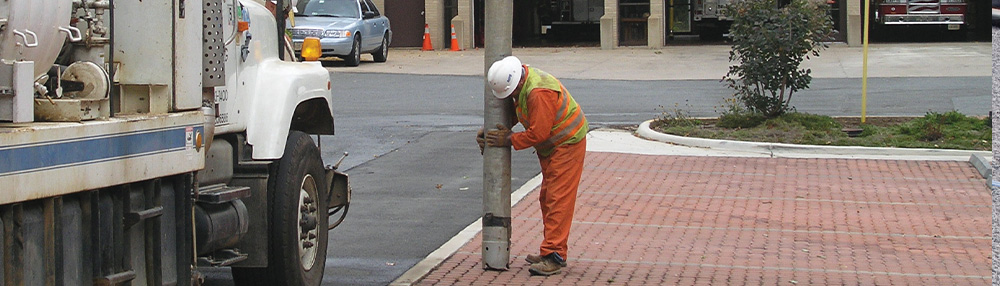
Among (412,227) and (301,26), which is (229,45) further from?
(301,26)

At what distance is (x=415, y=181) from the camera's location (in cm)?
1173

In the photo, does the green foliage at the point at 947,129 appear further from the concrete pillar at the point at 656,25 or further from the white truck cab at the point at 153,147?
the concrete pillar at the point at 656,25

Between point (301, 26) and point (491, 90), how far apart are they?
17570 mm

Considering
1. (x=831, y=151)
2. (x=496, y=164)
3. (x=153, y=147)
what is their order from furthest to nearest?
(x=831, y=151), (x=496, y=164), (x=153, y=147)

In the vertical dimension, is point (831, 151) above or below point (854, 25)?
below

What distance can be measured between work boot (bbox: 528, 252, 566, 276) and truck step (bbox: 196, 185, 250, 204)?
91.3 inches

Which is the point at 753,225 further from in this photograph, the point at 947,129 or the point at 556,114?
the point at 947,129

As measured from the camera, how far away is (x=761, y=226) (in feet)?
31.5

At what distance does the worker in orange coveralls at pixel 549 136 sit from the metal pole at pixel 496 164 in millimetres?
100

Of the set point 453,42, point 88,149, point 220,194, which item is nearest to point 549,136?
point 220,194

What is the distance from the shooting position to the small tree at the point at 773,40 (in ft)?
48.4

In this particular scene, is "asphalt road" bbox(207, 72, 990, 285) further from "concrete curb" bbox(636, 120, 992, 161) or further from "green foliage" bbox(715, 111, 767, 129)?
"concrete curb" bbox(636, 120, 992, 161)

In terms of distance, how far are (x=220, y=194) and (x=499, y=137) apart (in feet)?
7.93

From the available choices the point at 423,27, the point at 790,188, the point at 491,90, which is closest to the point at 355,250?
the point at 491,90
